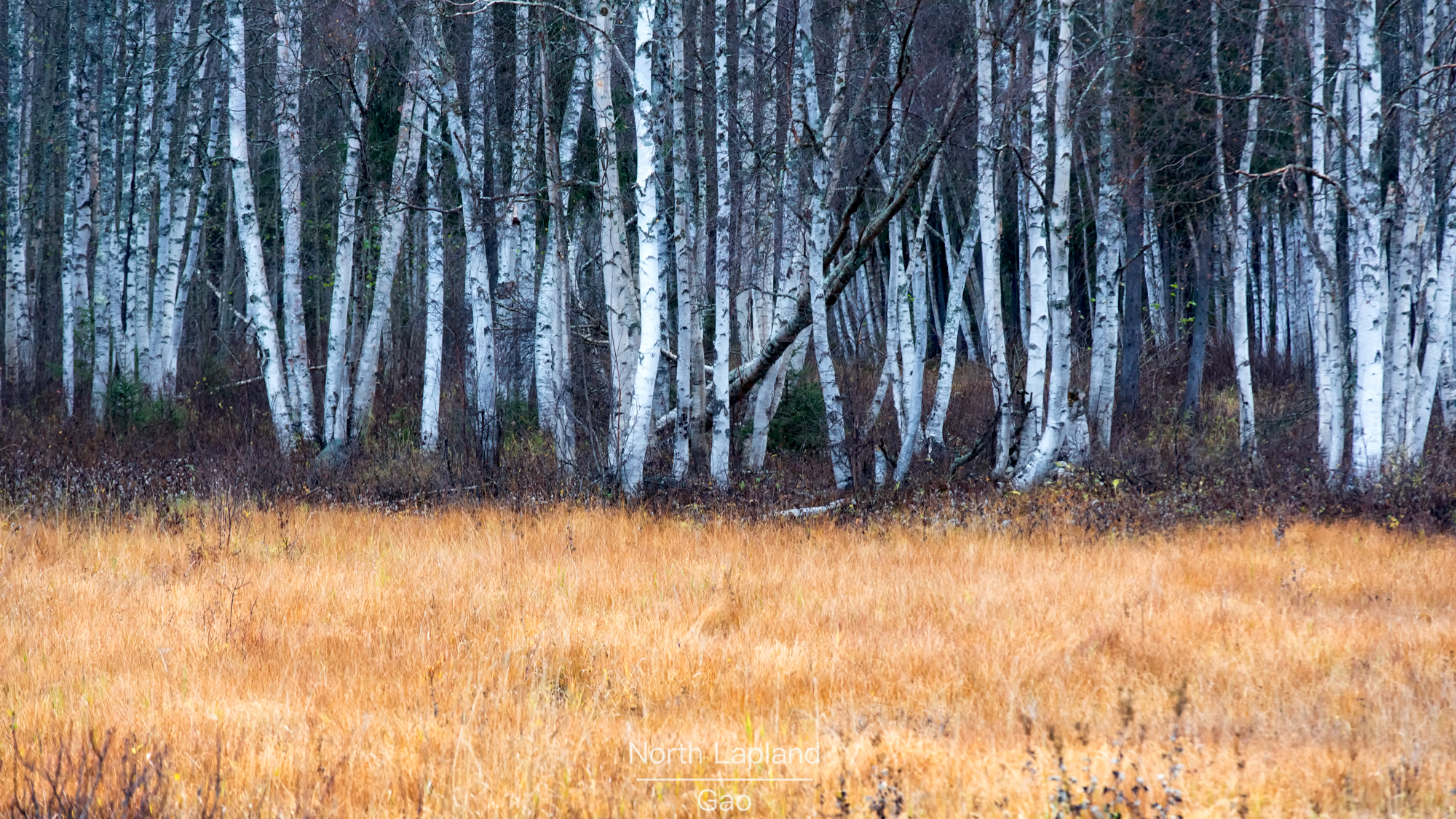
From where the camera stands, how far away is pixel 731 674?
15.7 ft

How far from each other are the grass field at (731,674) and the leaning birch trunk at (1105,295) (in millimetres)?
4442

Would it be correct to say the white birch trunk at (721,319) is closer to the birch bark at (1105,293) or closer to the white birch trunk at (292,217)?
the birch bark at (1105,293)

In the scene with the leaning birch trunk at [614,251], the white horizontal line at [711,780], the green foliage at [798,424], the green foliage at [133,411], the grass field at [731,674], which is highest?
the leaning birch trunk at [614,251]

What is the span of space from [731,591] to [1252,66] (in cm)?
934

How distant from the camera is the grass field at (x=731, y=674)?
11.8 feet

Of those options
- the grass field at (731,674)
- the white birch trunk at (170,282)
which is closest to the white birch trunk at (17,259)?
the white birch trunk at (170,282)

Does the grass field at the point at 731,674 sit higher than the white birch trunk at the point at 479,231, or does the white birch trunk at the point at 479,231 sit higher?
the white birch trunk at the point at 479,231

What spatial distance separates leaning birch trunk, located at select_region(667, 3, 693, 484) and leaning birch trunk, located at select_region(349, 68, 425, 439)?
11.6 feet

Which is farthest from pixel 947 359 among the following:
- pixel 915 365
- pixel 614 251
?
pixel 614 251

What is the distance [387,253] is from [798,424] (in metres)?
6.01

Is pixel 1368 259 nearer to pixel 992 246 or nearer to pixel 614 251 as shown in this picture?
pixel 992 246

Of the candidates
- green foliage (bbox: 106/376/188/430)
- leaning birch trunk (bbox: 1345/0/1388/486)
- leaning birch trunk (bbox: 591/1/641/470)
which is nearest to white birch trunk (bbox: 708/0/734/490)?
leaning birch trunk (bbox: 591/1/641/470)

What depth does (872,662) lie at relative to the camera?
4930 mm

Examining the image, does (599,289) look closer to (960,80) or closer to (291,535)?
(960,80)
